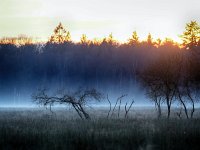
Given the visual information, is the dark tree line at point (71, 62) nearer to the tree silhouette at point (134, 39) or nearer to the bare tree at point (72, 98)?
the tree silhouette at point (134, 39)

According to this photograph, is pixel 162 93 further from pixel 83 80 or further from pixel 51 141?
pixel 83 80

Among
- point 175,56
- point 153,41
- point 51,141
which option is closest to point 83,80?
point 153,41

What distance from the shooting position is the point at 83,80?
85.3 meters

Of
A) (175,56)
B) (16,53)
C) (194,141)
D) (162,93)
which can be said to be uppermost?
(16,53)

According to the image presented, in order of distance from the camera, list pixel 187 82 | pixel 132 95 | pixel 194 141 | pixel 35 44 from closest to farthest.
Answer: pixel 194 141 → pixel 187 82 → pixel 132 95 → pixel 35 44

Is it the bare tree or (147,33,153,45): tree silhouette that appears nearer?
the bare tree

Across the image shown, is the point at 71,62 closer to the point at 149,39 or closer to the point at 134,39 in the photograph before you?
the point at 134,39

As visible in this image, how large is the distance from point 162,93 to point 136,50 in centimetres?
5166

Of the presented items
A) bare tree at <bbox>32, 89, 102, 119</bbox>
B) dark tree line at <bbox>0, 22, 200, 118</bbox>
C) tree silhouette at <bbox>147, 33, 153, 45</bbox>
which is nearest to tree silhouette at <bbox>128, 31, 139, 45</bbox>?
tree silhouette at <bbox>147, 33, 153, 45</bbox>

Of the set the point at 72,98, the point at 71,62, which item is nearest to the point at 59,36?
the point at 71,62

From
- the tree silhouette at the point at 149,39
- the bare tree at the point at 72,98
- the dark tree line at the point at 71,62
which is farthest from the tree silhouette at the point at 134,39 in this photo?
the bare tree at the point at 72,98

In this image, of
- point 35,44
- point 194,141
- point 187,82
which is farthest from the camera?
point 35,44

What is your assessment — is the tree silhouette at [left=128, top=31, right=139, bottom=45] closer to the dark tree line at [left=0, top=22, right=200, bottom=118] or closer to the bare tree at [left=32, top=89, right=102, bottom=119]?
the dark tree line at [left=0, top=22, right=200, bottom=118]

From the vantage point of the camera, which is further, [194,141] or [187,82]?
[187,82]
